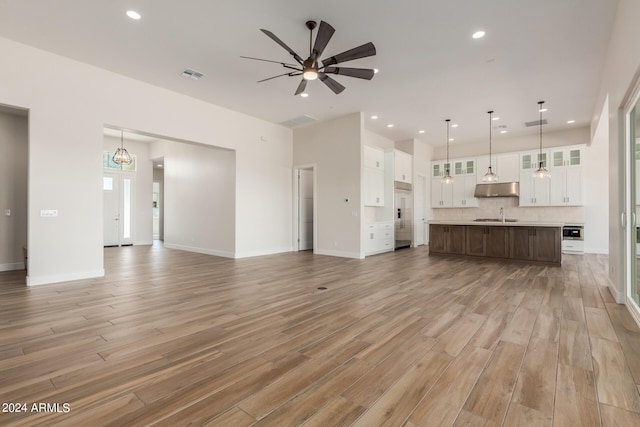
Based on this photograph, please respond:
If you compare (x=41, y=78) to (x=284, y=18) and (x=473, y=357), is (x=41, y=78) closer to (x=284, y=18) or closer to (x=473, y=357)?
(x=284, y=18)

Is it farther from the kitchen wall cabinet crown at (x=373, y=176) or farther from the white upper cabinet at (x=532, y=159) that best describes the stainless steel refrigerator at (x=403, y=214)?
the white upper cabinet at (x=532, y=159)

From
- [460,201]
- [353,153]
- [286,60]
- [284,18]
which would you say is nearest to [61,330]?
[284,18]

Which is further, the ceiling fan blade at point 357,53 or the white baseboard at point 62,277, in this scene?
the white baseboard at point 62,277

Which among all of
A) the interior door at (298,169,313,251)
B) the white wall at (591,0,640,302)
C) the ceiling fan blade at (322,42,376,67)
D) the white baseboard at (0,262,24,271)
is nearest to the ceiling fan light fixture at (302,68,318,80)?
the ceiling fan blade at (322,42,376,67)

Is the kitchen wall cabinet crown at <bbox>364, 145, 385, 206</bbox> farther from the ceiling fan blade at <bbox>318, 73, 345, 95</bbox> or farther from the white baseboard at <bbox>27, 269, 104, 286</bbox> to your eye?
the white baseboard at <bbox>27, 269, 104, 286</bbox>

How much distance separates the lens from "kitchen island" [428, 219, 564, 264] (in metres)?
6.57

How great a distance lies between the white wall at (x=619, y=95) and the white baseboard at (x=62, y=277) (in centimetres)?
748

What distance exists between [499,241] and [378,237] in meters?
2.86

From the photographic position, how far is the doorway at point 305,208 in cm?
899

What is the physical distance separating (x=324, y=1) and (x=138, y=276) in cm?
516

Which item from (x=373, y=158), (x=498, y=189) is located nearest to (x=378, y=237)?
(x=373, y=158)

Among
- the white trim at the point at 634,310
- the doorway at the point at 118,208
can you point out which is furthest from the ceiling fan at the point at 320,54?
the doorway at the point at 118,208

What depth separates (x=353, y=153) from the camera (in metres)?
7.64

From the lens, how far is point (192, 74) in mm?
5441
